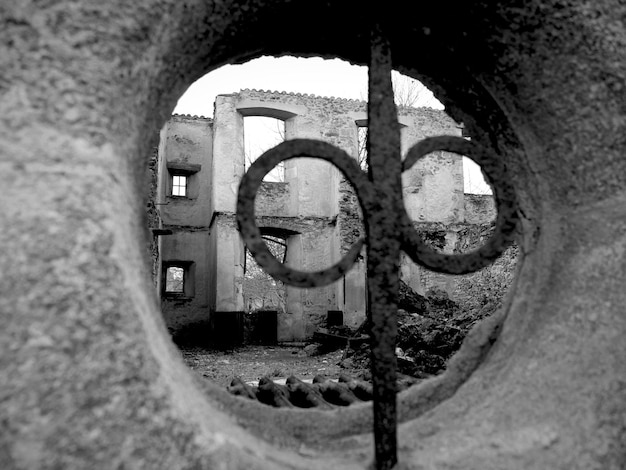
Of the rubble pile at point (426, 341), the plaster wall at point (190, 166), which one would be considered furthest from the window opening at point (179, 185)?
the rubble pile at point (426, 341)

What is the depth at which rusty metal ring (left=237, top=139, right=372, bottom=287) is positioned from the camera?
0.84 m

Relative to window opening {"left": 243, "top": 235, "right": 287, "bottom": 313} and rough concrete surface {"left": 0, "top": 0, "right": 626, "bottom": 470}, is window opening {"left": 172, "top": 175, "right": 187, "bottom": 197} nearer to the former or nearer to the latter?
window opening {"left": 243, "top": 235, "right": 287, "bottom": 313}

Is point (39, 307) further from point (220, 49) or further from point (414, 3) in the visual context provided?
point (414, 3)

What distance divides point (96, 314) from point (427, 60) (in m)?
0.91

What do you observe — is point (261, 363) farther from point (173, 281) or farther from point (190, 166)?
point (173, 281)

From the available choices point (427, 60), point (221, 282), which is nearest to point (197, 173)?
point (221, 282)

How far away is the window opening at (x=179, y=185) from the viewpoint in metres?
13.9

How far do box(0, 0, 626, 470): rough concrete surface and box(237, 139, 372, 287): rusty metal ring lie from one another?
18 centimetres

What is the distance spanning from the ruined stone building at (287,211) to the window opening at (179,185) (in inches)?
1.1

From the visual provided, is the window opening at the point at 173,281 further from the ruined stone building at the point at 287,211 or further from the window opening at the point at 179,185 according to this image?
the ruined stone building at the point at 287,211

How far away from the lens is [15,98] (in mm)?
615

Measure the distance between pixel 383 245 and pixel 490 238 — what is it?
0.22m

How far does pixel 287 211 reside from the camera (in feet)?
43.0

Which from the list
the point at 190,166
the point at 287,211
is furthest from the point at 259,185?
the point at 190,166
